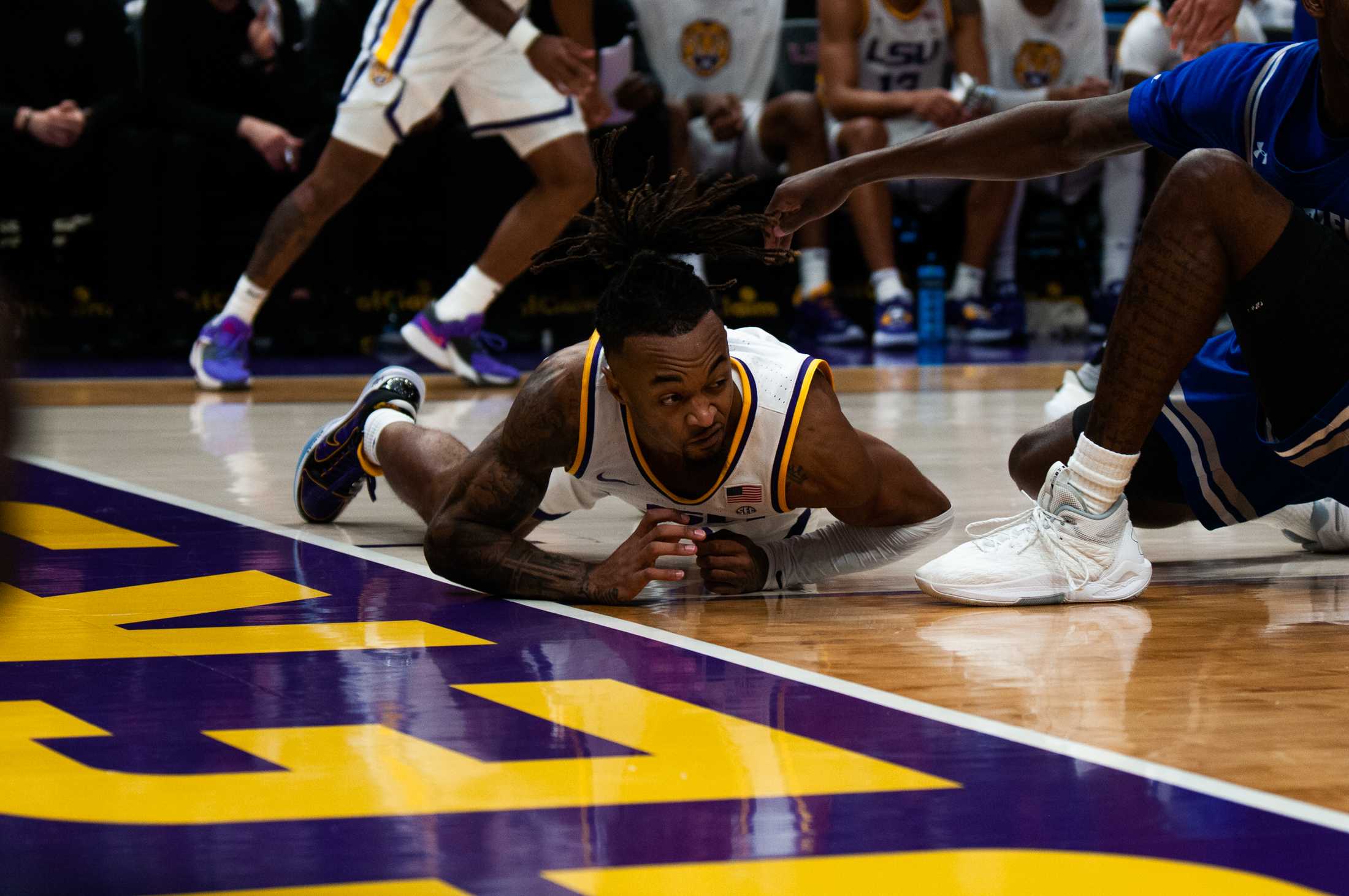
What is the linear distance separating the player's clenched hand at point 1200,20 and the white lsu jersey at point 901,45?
196 inches

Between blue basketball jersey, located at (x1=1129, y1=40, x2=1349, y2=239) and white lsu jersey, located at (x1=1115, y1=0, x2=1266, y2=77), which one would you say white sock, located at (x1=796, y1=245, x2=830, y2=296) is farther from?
blue basketball jersey, located at (x1=1129, y1=40, x2=1349, y2=239)

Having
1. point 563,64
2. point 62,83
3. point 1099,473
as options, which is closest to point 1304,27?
point 1099,473

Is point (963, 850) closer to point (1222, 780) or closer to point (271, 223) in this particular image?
point (1222, 780)

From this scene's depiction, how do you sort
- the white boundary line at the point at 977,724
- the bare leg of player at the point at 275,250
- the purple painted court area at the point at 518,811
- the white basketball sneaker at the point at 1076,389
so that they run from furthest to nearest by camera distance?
1. the bare leg of player at the point at 275,250
2. the white basketball sneaker at the point at 1076,389
3. the white boundary line at the point at 977,724
4. the purple painted court area at the point at 518,811

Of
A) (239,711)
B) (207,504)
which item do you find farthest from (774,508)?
(207,504)

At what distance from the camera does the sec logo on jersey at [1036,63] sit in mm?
8141

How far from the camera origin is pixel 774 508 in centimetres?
265

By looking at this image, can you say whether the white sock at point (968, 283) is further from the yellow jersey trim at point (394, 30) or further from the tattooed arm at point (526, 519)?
the tattooed arm at point (526, 519)

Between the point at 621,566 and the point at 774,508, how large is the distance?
0.85 feet

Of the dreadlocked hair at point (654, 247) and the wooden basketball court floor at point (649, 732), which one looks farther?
the dreadlocked hair at point (654, 247)

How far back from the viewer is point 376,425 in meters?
3.31

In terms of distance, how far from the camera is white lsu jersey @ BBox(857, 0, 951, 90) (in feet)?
26.2

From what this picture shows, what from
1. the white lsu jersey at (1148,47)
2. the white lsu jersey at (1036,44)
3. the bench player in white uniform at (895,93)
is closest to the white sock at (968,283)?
the bench player in white uniform at (895,93)

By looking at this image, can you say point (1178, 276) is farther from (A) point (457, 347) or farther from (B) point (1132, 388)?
(A) point (457, 347)
